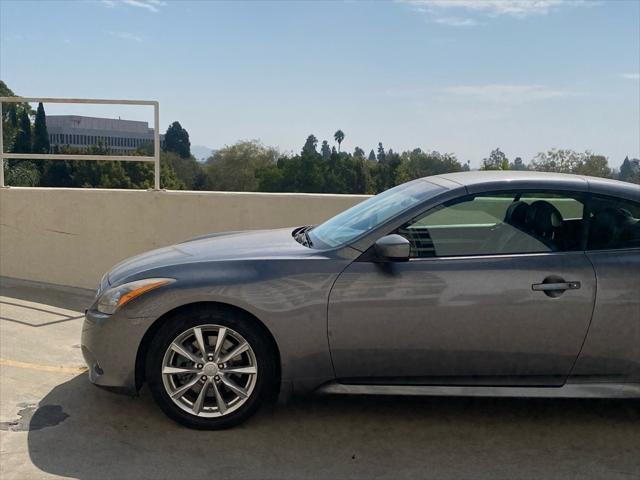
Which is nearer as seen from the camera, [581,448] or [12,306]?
[581,448]

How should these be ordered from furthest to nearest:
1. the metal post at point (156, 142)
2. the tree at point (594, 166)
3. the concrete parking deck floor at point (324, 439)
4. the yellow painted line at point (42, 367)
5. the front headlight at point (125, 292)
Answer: the metal post at point (156, 142)
the tree at point (594, 166)
the yellow painted line at point (42, 367)
the front headlight at point (125, 292)
the concrete parking deck floor at point (324, 439)

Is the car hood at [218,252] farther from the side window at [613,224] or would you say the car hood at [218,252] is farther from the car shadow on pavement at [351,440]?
the side window at [613,224]

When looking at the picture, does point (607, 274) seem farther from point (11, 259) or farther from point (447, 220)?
point (11, 259)

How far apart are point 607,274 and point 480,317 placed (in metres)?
0.76

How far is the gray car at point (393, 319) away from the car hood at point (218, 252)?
7 cm

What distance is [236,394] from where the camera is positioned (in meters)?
3.67

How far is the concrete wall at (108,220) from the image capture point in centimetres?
696

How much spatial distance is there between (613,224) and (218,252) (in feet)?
7.77

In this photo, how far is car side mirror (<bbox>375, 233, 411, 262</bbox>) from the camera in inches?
140

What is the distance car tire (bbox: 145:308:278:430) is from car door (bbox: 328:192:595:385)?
0.43 meters

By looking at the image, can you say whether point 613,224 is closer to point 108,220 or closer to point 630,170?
point 630,170

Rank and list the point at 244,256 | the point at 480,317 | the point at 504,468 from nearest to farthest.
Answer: the point at 504,468
the point at 480,317
the point at 244,256

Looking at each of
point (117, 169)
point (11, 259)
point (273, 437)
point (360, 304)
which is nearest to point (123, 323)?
point (273, 437)

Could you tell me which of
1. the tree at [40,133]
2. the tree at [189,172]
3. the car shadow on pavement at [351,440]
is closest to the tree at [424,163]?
the car shadow on pavement at [351,440]
